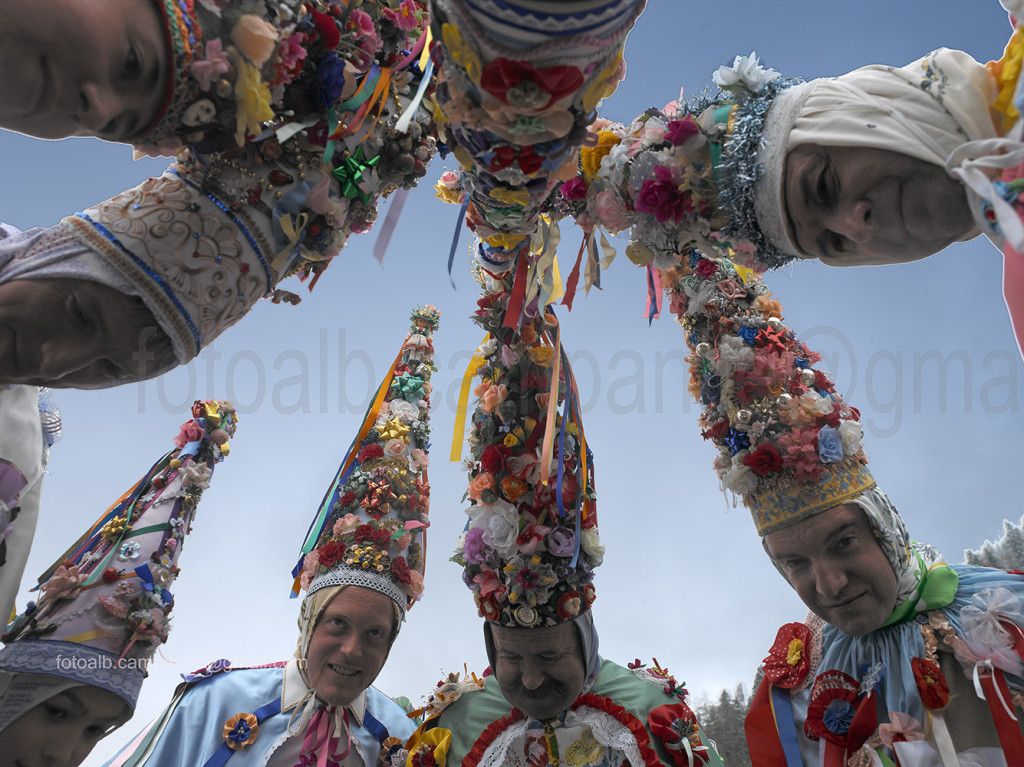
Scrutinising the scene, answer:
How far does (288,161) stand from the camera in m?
1.76

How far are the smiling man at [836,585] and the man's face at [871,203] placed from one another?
3.46 feet

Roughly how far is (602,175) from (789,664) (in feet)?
6.90

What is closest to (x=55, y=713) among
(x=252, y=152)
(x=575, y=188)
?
(x=252, y=152)

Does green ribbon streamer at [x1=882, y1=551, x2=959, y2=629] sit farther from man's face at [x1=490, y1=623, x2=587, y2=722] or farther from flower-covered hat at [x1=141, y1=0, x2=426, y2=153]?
flower-covered hat at [x1=141, y1=0, x2=426, y2=153]

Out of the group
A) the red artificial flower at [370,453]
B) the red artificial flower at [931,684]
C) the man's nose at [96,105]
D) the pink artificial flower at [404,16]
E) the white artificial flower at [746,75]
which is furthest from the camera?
the red artificial flower at [370,453]

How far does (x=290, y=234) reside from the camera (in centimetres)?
176

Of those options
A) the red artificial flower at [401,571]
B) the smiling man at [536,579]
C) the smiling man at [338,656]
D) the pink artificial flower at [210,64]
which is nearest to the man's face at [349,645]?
the smiling man at [338,656]

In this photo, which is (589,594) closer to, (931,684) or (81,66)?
(931,684)

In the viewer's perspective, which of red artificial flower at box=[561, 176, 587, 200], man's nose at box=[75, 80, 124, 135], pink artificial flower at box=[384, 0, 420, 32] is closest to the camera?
man's nose at box=[75, 80, 124, 135]

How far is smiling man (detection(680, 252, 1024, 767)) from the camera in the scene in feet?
7.81

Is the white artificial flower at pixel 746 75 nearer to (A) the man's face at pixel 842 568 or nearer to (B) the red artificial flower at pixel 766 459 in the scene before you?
(B) the red artificial flower at pixel 766 459

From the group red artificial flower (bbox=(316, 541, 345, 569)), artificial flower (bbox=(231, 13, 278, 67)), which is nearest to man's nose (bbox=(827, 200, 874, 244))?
artificial flower (bbox=(231, 13, 278, 67))

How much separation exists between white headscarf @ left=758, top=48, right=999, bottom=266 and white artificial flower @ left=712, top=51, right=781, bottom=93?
116 mm

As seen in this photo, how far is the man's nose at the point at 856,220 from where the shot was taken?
156 centimetres
